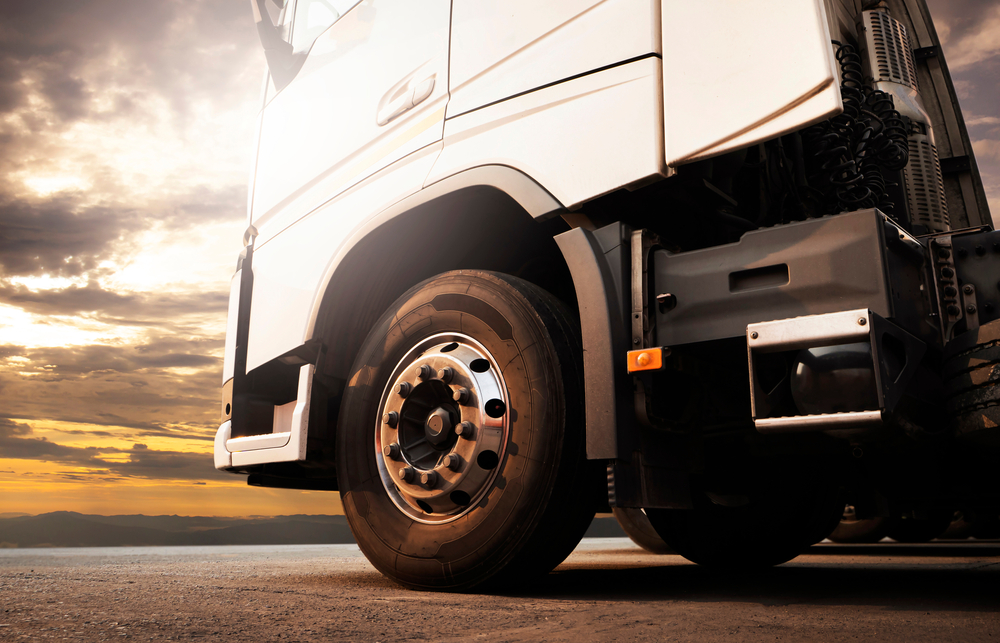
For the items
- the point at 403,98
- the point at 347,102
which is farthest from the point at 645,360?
the point at 347,102

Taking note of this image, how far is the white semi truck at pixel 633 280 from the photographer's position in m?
1.99

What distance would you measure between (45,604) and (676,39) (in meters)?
2.43

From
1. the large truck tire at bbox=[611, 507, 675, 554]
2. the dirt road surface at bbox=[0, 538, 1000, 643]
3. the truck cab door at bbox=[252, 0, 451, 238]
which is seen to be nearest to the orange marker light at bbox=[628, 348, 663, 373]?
the dirt road surface at bbox=[0, 538, 1000, 643]

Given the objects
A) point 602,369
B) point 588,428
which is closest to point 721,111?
point 602,369

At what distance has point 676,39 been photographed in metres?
2.23

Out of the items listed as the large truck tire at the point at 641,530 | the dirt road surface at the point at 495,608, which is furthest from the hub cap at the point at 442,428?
the large truck tire at the point at 641,530

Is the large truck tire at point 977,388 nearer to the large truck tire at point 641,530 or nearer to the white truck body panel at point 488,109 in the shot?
the white truck body panel at point 488,109

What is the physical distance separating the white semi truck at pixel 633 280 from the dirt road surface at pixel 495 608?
0.29 metres

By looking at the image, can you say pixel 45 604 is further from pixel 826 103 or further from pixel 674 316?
pixel 826 103

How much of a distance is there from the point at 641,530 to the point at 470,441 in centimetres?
412

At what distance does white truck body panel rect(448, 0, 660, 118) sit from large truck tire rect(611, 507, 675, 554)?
4117 millimetres

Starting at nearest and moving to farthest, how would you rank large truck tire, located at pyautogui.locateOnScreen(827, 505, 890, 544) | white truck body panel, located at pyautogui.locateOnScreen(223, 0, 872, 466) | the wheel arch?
white truck body panel, located at pyautogui.locateOnScreen(223, 0, 872, 466) < the wheel arch < large truck tire, located at pyautogui.locateOnScreen(827, 505, 890, 544)

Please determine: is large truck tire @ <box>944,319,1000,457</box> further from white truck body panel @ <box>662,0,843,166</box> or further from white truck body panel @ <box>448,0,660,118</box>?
white truck body panel @ <box>448,0,660,118</box>

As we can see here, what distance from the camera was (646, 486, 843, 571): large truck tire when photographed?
3.60 metres
